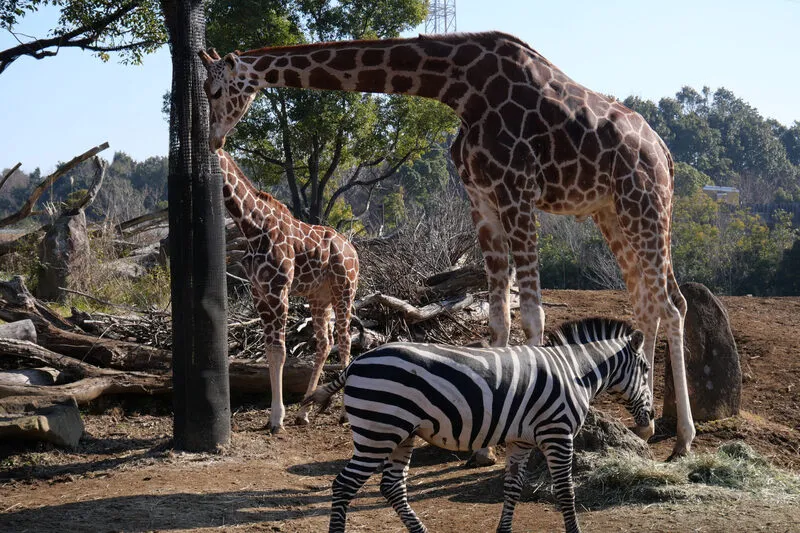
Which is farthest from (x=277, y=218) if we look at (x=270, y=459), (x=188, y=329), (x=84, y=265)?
(x=84, y=265)

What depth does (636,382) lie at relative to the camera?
5.37 meters

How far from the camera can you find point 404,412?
14.2ft

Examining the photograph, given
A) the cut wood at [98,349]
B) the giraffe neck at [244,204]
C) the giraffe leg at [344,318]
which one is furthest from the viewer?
the cut wood at [98,349]

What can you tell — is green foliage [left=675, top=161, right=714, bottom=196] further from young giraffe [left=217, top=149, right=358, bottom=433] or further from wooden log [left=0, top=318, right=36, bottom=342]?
wooden log [left=0, top=318, right=36, bottom=342]

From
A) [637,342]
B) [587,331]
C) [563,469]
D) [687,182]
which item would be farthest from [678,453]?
[687,182]

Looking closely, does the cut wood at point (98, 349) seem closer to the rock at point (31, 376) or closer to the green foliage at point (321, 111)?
the rock at point (31, 376)

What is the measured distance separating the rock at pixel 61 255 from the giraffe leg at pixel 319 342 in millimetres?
8066

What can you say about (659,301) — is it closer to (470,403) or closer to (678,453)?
(678,453)

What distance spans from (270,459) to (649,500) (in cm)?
324

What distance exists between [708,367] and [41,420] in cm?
615

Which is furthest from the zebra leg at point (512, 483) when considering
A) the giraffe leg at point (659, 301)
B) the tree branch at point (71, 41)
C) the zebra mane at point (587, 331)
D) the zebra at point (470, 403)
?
the tree branch at point (71, 41)

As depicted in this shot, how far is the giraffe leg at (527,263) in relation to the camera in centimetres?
621

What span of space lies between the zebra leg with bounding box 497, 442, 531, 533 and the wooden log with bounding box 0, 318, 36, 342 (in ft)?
21.1

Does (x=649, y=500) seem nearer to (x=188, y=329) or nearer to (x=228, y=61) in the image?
(x=188, y=329)
